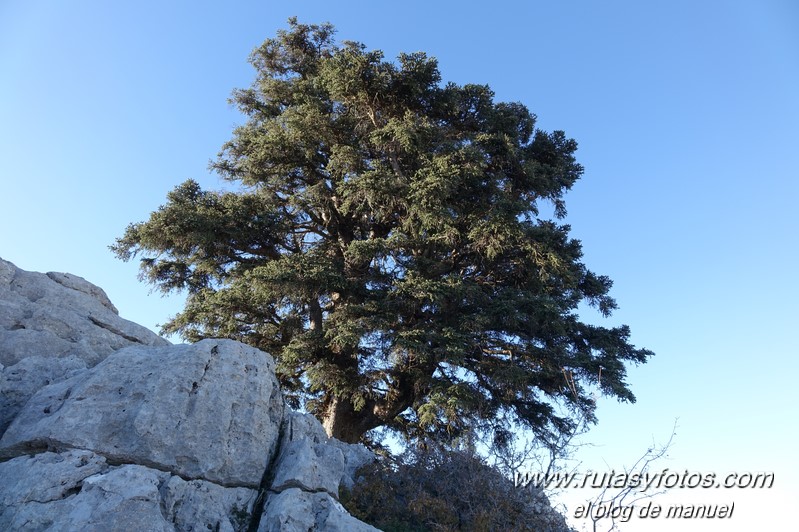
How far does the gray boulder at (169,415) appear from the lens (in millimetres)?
6203

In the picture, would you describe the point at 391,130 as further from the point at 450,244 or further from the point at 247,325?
the point at 247,325

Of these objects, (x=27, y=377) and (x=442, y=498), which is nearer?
(x=27, y=377)

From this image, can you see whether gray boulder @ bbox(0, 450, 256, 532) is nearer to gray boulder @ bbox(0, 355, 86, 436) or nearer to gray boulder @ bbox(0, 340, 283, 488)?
gray boulder @ bbox(0, 340, 283, 488)

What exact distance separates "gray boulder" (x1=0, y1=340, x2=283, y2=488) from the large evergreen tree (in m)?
5.17

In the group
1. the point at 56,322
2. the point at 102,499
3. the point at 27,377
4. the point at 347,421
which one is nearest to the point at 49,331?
the point at 56,322

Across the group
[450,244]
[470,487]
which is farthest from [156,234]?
[470,487]

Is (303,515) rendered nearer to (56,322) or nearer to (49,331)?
(49,331)

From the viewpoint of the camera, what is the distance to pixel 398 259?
14844 mm

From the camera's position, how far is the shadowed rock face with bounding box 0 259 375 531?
558cm

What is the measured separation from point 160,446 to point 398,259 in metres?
9.24

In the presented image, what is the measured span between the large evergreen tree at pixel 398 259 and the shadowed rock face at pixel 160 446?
511 cm

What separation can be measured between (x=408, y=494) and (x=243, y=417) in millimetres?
3204

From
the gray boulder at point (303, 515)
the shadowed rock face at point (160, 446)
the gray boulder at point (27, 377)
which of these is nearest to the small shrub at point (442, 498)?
the shadowed rock face at point (160, 446)

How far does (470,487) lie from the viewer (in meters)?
8.86
